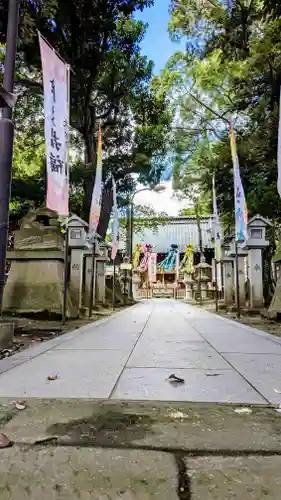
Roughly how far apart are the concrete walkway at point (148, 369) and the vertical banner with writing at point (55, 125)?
2.11m

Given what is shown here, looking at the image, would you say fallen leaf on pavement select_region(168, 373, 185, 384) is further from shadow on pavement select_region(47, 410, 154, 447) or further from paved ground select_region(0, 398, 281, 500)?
shadow on pavement select_region(47, 410, 154, 447)

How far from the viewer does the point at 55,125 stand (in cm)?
550

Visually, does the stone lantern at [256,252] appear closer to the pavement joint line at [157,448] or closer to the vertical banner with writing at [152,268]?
the pavement joint line at [157,448]

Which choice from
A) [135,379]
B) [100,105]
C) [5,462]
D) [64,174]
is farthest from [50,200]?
[100,105]

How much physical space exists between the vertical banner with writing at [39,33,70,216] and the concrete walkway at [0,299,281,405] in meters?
2.11

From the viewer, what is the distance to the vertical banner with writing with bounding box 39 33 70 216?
5.24m

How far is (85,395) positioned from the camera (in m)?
2.54

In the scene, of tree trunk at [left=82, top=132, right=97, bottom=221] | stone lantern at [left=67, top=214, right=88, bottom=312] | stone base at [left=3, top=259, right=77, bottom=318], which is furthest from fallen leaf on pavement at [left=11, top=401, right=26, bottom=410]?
tree trunk at [left=82, top=132, right=97, bottom=221]

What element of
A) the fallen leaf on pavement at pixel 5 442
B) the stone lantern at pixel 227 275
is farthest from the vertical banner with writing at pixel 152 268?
the fallen leaf on pavement at pixel 5 442

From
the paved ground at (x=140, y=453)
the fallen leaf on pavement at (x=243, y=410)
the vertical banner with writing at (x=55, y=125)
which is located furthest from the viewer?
the vertical banner with writing at (x=55, y=125)

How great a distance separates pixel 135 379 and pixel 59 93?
4.42 metres

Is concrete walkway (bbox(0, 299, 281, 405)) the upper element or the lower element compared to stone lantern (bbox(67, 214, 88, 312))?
lower

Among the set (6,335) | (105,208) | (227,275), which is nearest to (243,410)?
(6,335)

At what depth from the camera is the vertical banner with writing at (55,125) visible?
524 cm
